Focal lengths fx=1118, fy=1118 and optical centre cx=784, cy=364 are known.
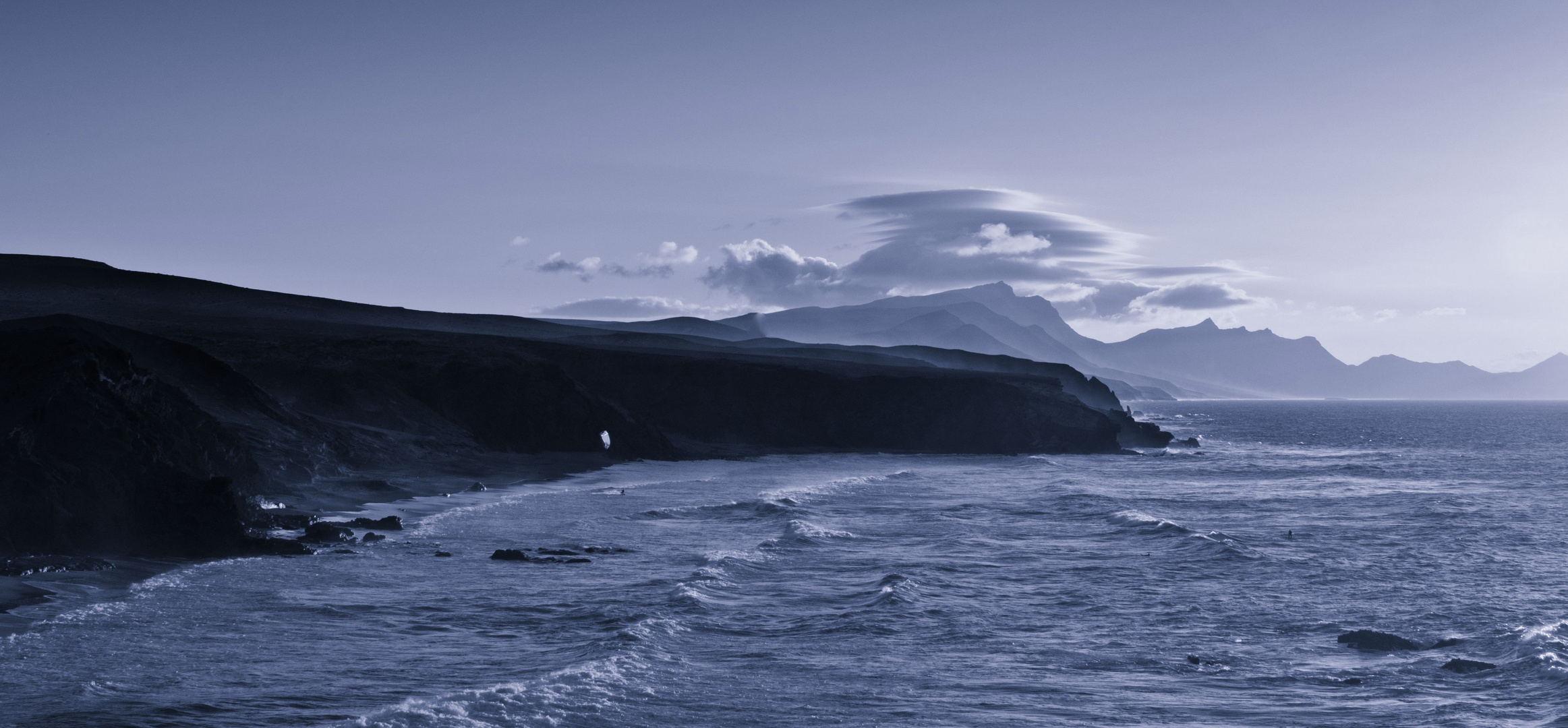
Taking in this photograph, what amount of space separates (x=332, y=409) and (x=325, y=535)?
32.8m

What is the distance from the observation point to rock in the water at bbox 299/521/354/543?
3631cm

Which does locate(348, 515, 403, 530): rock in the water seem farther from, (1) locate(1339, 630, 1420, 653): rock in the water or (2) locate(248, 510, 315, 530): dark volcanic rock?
(1) locate(1339, 630, 1420, 653): rock in the water

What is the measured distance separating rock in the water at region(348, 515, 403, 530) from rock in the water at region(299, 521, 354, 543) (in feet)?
7.60

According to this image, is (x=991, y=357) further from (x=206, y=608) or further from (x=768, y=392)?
(x=206, y=608)

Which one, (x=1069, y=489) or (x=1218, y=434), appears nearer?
(x=1069, y=489)

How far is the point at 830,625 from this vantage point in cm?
2608

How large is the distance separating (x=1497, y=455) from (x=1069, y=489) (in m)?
64.4

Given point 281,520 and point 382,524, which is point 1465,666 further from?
point 281,520

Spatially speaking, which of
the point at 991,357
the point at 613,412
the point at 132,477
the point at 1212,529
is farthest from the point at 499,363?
the point at 991,357

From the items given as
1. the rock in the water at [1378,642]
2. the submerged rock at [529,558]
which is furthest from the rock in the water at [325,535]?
the rock in the water at [1378,642]

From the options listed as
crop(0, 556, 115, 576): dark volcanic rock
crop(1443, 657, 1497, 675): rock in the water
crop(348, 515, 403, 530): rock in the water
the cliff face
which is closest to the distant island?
the cliff face

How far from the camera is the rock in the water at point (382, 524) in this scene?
1567 inches

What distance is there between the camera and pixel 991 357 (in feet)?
547

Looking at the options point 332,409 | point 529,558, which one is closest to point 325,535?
point 529,558
